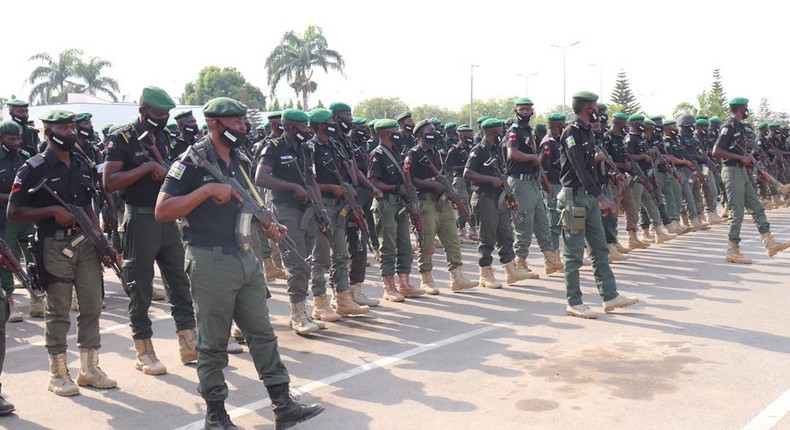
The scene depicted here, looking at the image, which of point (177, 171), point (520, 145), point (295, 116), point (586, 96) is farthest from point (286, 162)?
point (520, 145)

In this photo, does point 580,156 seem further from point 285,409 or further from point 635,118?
point 635,118

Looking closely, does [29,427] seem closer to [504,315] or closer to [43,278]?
[43,278]

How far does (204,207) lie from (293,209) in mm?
2387

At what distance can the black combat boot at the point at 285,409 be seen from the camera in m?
4.40

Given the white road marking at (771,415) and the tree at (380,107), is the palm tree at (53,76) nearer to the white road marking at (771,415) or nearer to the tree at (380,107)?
the tree at (380,107)

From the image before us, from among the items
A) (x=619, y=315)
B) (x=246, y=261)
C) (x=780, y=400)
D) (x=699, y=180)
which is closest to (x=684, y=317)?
(x=619, y=315)

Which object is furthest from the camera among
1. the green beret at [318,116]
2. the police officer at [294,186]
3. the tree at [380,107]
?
the tree at [380,107]

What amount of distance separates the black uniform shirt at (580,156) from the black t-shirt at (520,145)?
175 centimetres

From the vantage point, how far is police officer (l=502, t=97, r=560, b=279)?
9.05m

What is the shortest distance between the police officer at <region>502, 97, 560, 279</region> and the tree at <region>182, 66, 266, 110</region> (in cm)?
6365

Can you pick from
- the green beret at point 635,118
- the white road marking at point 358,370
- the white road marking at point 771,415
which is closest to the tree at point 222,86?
the green beret at point 635,118

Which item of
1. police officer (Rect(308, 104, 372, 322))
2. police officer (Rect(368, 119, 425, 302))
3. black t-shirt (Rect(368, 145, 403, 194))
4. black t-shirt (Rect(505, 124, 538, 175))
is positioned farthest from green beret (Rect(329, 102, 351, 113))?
black t-shirt (Rect(505, 124, 538, 175))

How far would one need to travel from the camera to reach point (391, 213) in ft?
26.9

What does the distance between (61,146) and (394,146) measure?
3.87 m
